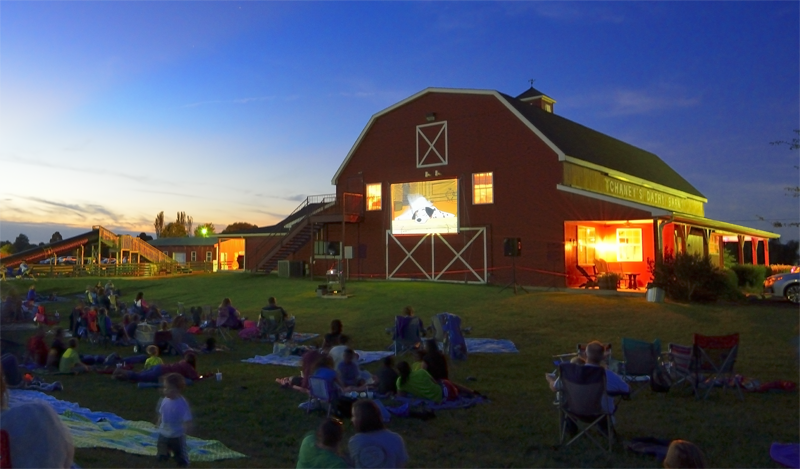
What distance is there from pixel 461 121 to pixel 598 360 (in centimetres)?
1996

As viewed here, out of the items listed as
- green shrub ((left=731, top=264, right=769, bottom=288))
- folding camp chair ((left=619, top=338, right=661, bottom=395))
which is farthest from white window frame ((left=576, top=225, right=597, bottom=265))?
folding camp chair ((left=619, top=338, right=661, bottom=395))

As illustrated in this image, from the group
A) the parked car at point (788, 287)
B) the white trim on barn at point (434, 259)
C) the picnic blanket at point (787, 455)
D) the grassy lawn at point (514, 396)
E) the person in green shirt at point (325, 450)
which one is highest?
the white trim on barn at point (434, 259)

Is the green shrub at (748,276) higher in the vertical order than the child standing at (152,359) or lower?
higher

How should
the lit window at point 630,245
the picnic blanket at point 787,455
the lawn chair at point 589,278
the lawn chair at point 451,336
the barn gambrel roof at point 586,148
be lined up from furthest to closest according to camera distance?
the lit window at point 630,245, the barn gambrel roof at point 586,148, the lawn chair at point 589,278, the lawn chair at point 451,336, the picnic blanket at point 787,455

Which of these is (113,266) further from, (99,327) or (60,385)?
(60,385)

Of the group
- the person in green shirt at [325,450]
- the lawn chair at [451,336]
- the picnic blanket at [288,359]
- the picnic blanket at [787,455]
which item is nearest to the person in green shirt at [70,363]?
the picnic blanket at [288,359]

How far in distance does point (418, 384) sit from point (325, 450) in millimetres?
4553

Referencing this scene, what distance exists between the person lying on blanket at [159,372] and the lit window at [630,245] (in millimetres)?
19535

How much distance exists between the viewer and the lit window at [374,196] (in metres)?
28.8

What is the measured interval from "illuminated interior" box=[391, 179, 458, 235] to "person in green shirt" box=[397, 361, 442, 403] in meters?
17.6

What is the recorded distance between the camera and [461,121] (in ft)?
86.4

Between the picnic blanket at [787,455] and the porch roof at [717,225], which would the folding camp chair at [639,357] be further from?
the porch roof at [717,225]

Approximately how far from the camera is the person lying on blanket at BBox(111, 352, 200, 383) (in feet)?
33.9

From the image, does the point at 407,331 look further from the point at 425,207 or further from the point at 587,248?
the point at 425,207
